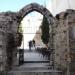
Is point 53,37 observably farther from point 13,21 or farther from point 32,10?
point 13,21

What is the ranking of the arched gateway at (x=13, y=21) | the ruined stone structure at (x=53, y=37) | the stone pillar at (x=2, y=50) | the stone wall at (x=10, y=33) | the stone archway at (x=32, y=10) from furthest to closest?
the stone archway at (x=32, y=10), the arched gateway at (x=13, y=21), the stone wall at (x=10, y=33), the stone pillar at (x=2, y=50), the ruined stone structure at (x=53, y=37)

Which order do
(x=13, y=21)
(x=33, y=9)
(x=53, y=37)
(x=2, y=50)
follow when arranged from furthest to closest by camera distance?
(x=33, y=9)
(x=13, y=21)
(x=53, y=37)
(x=2, y=50)

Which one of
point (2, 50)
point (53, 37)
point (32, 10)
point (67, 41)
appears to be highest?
point (32, 10)

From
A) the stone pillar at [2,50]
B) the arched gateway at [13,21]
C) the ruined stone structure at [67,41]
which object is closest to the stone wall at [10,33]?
the arched gateway at [13,21]

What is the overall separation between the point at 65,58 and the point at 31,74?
236 centimetres

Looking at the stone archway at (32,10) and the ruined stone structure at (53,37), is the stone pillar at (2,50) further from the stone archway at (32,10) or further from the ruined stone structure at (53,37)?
the stone archway at (32,10)

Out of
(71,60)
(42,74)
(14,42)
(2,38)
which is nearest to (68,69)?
(71,60)

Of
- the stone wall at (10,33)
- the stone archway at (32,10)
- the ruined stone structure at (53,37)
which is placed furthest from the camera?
the stone archway at (32,10)

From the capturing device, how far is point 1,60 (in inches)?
551

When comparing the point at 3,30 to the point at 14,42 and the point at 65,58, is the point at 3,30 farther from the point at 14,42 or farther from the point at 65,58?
the point at 65,58

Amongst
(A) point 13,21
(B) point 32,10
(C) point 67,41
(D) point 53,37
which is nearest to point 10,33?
(A) point 13,21

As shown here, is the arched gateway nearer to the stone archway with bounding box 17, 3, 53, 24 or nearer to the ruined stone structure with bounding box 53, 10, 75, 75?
the stone archway with bounding box 17, 3, 53, 24

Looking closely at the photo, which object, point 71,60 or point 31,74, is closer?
point 71,60

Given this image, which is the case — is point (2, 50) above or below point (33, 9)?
below
